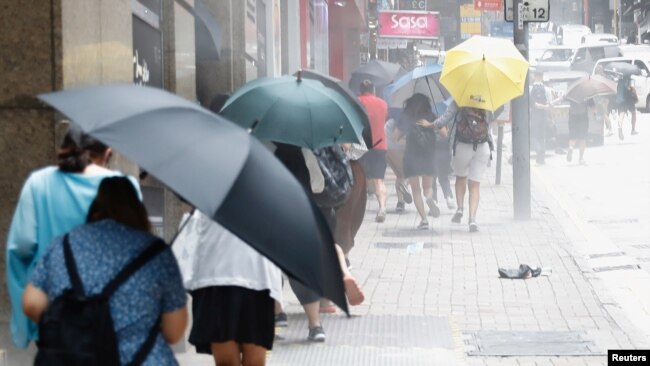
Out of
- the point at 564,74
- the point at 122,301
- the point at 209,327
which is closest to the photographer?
the point at 122,301

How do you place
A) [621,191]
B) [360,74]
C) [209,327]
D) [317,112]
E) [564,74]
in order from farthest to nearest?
[564,74]
[621,191]
[360,74]
[317,112]
[209,327]

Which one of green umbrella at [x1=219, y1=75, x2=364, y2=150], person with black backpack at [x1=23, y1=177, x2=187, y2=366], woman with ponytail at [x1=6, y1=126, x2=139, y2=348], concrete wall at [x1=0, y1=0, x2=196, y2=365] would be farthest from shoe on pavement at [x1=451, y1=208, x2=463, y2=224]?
person with black backpack at [x1=23, y1=177, x2=187, y2=366]

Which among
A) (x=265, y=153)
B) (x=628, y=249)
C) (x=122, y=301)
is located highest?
(x=265, y=153)

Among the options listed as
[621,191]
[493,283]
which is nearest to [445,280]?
[493,283]

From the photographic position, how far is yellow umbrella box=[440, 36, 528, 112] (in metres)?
15.2

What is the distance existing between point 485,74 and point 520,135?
2.19m

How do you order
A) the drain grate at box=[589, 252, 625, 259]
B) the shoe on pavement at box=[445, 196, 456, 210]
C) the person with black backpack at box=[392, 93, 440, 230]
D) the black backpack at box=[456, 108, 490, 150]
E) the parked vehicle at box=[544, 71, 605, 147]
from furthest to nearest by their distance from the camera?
the parked vehicle at box=[544, 71, 605, 147], the shoe on pavement at box=[445, 196, 456, 210], the person with black backpack at box=[392, 93, 440, 230], the black backpack at box=[456, 108, 490, 150], the drain grate at box=[589, 252, 625, 259]

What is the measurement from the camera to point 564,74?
137 feet

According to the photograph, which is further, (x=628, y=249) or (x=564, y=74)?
(x=564, y=74)

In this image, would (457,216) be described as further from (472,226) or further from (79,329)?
(79,329)

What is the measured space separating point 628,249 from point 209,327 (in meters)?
9.74

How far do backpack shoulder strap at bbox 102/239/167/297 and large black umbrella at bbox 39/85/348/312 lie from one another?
0.36 meters

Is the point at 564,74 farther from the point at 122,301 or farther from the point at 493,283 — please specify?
the point at 122,301

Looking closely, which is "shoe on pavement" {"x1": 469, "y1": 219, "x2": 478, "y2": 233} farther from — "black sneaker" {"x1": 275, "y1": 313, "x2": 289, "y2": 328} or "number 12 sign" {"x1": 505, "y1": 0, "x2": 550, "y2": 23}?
"black sneaker" {"x1": 275, "y1": 313, "x2": 289, "y2": 328}
